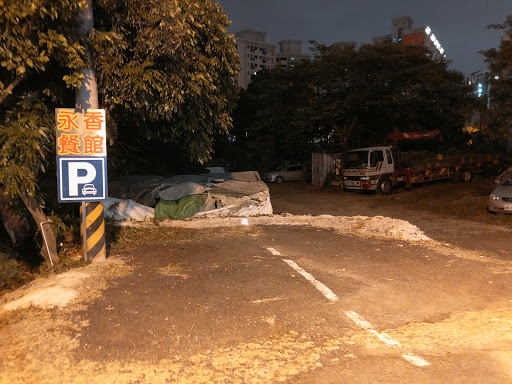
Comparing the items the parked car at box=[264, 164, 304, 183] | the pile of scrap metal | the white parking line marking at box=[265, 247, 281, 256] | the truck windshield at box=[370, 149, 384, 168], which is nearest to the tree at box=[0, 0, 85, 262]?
the white parking line marking at box=[265, 247, 281, 256]

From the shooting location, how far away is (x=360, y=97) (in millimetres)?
25797

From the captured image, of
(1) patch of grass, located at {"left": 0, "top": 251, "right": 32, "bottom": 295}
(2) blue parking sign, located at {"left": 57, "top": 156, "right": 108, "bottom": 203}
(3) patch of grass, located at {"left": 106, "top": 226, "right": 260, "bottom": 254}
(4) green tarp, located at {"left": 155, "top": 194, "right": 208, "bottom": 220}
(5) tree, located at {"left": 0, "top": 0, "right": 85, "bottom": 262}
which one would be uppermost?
(5) tree, located at {"left": 0, "top": 0, "right": 85, "bottom": 262}

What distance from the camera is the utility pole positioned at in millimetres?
7406

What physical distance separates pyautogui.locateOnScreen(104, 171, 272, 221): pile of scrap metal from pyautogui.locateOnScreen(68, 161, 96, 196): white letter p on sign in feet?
17.2

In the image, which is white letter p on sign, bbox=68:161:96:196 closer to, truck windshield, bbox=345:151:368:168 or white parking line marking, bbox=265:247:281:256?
white parking line marking, bbox=265:247:281:256

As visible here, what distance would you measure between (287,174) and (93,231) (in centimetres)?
2556

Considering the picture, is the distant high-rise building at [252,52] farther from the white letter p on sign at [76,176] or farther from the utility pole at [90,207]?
the white letter p on sign at [76,176]

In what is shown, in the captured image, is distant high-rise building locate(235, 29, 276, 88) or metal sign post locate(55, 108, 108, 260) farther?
distant high-rise building locate(235, 29, 276, 88)

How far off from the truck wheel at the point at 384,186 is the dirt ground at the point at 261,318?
543 inches

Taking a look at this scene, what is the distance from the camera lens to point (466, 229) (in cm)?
1327

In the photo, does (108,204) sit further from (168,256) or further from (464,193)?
(464,193)

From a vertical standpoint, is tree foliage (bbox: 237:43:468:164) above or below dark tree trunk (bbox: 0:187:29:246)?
above

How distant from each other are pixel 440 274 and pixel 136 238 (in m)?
6.45

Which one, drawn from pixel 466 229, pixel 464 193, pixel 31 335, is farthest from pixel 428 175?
pixel 31 335
